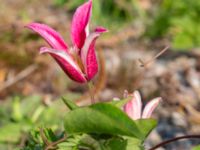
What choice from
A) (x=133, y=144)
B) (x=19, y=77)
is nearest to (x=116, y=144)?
(x=133, y=144)

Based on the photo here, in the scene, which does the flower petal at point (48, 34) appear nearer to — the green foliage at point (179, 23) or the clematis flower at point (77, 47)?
the clematis flower at point (77, 47)

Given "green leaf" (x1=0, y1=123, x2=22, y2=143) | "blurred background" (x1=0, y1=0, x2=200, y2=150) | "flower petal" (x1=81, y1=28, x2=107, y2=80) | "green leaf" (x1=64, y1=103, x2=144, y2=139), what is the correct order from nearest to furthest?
"green leaf" (x1=64, y1=103, x2=144, y2=139) < "flower petal" (x1=81, y1=28, x2=107, y2=80) < "green leaf" (x1=0, y1=123, x2=22, y2=143) < "blurred background" (x1=0, y1=0, x2=200, y2=150)

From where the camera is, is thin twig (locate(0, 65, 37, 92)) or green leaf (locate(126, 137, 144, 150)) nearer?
green leaf (locate(126, 137, 144, 150))

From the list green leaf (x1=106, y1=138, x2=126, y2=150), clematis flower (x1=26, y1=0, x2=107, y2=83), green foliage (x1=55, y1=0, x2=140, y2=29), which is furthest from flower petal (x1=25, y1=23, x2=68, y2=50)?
green foliage (x1=55, y1=0, x2=140, y2=29)

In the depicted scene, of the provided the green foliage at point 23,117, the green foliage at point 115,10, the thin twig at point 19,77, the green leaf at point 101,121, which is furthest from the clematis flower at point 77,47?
the green foliage at point 115,10

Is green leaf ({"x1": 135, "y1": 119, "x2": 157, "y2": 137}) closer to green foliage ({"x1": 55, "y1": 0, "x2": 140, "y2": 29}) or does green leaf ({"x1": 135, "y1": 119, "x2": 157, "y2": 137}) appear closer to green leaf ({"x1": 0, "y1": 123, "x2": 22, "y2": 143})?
green leaf ({"x1": 0, "y1": 123, "x2": 22, "y2": 143})

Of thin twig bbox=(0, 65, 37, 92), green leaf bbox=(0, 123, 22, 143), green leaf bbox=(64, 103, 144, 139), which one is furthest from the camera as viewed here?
thin twig bbox=(0, 65, 37, 92)
